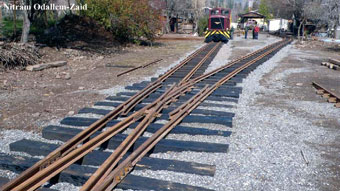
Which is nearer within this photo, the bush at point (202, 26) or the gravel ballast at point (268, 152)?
the gravel ballast at point (268, 152)

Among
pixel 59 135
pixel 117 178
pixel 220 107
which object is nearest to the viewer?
pixel 117 178

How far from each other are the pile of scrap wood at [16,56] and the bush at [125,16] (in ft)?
30.7

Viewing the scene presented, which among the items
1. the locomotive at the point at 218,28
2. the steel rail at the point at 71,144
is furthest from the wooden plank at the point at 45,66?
the locomotive at the point at 218,28

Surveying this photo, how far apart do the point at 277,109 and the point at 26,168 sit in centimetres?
538

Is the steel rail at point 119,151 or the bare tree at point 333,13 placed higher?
the bare tree at point 333,13

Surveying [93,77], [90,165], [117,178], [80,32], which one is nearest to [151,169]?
[117,178]

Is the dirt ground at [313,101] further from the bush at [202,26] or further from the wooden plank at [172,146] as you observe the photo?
the bush at [202,26]

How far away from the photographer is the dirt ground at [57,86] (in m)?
6.79

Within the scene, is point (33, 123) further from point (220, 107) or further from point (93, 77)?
point (93, 77)

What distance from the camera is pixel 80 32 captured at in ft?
70.3

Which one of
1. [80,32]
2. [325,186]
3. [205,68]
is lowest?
[325,186]

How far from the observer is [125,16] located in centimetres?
2145

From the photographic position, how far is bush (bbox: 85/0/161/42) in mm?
21344

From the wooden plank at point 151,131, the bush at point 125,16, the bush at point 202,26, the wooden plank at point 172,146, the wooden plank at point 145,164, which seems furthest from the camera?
the bush at point 202,26
